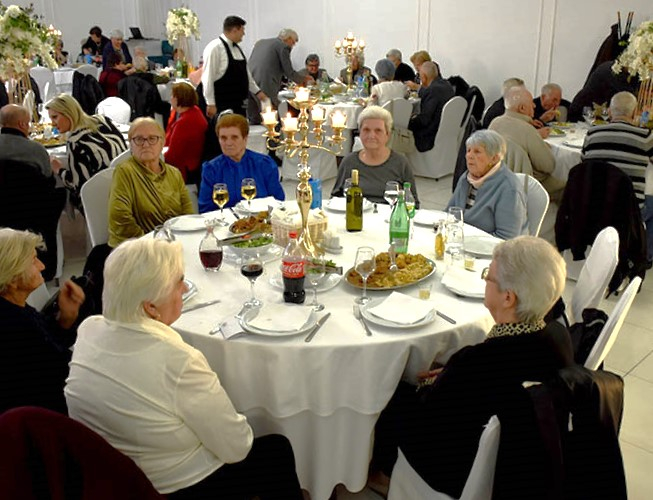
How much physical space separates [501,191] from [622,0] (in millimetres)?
5228

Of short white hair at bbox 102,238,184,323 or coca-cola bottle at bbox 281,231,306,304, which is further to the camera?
coca-cola bottle at bbox 281,231,306,304

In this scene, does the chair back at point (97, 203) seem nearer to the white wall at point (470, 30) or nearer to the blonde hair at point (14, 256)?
the blonde hair at point (14, 256)

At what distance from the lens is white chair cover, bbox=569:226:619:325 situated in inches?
101

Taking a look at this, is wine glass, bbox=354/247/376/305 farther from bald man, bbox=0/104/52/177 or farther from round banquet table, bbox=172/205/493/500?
bald man, bbox=0/104/52/177

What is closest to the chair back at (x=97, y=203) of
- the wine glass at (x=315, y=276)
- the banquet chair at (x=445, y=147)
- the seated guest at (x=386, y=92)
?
the wine glass at (x=315, y=276)

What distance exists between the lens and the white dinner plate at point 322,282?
8.11ft

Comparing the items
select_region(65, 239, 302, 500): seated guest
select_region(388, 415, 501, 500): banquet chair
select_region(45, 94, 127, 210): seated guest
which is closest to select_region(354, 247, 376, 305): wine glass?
select_region(388, 415, 501, 500): banquet chair

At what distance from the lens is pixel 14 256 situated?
2080 mm

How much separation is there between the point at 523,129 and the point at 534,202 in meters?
1.34

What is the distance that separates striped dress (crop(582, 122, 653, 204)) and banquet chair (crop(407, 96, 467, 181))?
259cm

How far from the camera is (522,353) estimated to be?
5.99 feet

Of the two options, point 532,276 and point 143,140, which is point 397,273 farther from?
point 143,140

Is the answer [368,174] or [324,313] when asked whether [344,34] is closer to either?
[368,174]

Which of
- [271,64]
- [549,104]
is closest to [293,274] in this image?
[549,104]
